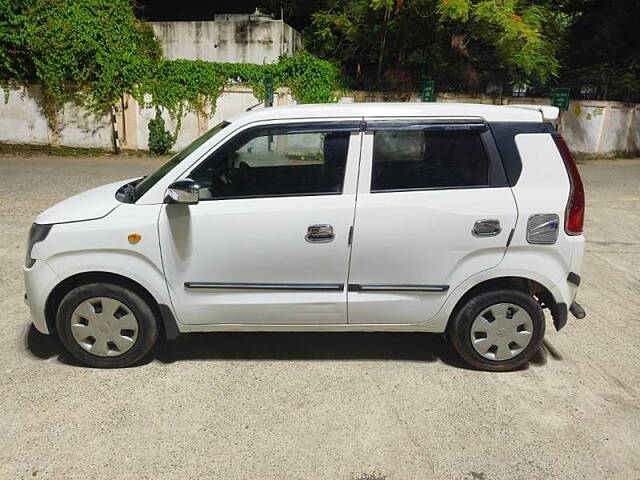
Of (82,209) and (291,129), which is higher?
(291,129)

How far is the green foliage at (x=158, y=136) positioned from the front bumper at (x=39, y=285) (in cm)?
1263

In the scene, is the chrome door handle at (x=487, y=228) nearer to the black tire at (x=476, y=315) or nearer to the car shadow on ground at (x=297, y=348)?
the black tire at (x=476, y=315)

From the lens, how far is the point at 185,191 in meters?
3.01

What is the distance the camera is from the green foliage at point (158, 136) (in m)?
15.1

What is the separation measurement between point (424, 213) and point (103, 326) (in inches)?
88.3

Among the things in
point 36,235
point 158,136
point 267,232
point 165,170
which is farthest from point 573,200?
point 158,136

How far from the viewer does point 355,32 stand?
16.1 metres

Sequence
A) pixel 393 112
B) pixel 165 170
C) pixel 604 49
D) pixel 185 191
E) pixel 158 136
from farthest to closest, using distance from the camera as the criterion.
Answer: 1. pixel 604 49
2. pixel 158 136
3. pixel 165 170
4. pixel 393 112
5. pixel 185 191

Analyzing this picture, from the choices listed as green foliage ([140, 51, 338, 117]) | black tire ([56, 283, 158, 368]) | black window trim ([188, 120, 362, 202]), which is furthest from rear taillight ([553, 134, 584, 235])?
green foliage ([140, 51, 338, 117])

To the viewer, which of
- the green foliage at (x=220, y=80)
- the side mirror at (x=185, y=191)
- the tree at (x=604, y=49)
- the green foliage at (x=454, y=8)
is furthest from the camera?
the tree at (x=604, y=49)

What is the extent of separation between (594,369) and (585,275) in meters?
2.28

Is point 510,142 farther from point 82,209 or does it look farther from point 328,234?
point 82,209

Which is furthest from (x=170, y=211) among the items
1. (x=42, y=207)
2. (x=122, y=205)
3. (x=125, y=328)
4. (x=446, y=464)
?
(x=42, y=207)

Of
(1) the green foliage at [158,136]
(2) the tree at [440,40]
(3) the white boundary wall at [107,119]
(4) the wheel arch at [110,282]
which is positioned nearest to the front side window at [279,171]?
(4) the wheel arch at [110,282]
